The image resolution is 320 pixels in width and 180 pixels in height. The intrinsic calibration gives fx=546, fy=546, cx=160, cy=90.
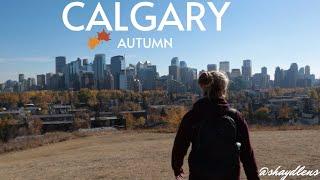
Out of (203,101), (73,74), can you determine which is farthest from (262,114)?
(203,101)

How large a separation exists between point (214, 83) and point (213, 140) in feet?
1.33

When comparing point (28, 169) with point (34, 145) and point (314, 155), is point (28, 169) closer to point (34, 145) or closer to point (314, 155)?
point (314, 155)

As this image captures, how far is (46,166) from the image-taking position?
673 inches

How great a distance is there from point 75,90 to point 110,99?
14063 mm

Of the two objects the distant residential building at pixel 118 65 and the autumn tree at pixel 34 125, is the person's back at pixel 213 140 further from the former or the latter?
the distant residential building at pixel 118 65

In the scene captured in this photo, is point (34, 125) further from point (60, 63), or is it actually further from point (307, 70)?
point (307, 70)

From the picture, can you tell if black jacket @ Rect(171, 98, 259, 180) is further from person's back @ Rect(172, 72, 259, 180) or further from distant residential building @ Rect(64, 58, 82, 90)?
distant residential building @ Rect(64, 58, 82, 90)

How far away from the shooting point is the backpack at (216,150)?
3.84 meters

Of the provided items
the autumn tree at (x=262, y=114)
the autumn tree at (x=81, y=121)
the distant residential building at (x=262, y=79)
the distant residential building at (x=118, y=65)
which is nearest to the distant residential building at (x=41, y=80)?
the distant residential building at (x=118, y=65)

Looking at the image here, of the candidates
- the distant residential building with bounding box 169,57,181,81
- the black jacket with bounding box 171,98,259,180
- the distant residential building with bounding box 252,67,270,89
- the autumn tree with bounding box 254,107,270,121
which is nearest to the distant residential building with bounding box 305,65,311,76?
the distant residential building with bounding box 252,67,270,89

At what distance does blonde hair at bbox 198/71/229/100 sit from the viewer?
152 inches

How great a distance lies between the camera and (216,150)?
3859 mm

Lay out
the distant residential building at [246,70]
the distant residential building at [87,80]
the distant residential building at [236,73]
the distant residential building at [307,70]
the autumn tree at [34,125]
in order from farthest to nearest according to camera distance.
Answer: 1. the distant residential building at [307,70]
2. the distant residential building at [246,70]
3. the distant residential building at [87,80]
4. the distant residential building at [236,73]
5. the autumn tree at [34,125]

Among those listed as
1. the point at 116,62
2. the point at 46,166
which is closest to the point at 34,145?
the point at 46,166
